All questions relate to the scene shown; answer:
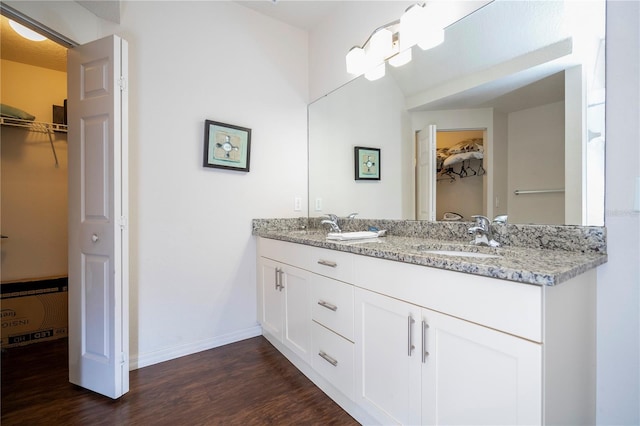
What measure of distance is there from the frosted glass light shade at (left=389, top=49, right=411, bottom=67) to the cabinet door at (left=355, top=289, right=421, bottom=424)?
1.45 m

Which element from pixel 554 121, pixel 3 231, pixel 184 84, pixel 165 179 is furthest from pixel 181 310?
pixel 554 121

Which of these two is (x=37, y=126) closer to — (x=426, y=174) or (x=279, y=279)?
(x=279, y=279)

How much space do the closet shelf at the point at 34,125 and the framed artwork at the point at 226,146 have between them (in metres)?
1.56

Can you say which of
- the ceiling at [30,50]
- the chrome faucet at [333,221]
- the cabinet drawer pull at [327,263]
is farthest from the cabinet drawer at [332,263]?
the ceiling at [30,50]

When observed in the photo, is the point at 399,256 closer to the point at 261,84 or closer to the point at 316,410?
the point at 316,410

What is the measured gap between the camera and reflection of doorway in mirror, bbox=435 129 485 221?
4.93 feet

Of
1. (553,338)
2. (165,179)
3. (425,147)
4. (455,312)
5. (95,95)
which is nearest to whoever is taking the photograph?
(553,338)

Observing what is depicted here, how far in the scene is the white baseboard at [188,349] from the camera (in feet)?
6.11

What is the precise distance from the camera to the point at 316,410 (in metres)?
1.45

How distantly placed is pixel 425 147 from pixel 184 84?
1687 mm

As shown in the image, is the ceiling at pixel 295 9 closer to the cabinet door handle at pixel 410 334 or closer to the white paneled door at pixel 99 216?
the white paneled door at pixel 99 216

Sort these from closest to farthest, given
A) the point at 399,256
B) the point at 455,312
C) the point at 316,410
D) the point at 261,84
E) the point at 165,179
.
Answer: the point at 455,312, the point at 399,256, the point at 316,410, the point at 165,179, the point at 261,84

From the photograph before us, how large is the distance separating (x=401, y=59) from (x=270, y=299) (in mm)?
1854

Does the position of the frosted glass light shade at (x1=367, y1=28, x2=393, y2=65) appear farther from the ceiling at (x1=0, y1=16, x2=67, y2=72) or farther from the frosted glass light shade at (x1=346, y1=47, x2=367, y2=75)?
the ceiling at (x1=0, y1=16, x2=67, y2=72)
